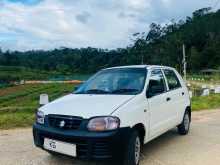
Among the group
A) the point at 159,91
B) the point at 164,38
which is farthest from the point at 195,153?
the point at 164,38

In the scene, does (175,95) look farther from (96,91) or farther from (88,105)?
(88,105)

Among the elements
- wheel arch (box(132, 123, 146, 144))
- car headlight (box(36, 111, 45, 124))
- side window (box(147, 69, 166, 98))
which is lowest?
wheel arch (box(132, 123, 146, 144))

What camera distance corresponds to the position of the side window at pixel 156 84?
5.95m

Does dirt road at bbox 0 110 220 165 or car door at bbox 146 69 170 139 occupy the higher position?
car door at bbox 146 69 170 139

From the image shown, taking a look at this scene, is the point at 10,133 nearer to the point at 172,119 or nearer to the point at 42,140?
the point at 42,140

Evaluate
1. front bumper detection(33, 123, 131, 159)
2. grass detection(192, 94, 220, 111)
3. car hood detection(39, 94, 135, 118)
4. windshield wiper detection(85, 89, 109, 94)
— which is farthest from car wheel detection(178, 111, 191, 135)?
grass detection(192, 94, 220, 111)

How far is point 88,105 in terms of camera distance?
16.7 feet

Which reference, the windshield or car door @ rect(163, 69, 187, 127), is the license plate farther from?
car door @ rect(163, 69, 187, 127)

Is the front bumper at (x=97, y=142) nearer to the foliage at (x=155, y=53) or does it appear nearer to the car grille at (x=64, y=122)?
the car grille at (x=64, y=122)

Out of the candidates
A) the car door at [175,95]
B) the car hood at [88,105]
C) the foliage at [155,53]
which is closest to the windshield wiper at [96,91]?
the car hood at [88,105]

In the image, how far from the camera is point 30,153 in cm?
621

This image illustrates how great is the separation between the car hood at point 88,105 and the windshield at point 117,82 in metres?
0.36

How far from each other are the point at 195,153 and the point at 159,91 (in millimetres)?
1324

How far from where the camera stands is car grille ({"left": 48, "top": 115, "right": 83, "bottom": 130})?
4.80 m
